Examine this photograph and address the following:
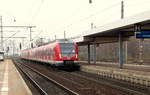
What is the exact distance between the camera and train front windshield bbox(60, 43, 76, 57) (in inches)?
1132

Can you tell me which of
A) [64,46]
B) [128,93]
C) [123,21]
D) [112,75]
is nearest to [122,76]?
[112,75]

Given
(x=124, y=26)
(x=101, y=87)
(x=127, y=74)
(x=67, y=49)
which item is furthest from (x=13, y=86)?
(x=67, y=49)

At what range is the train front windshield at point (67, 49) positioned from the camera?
94.3 ft

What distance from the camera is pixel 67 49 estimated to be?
29.1 m

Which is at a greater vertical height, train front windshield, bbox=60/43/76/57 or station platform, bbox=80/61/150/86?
train front windshield, bbox=60/43/76/57

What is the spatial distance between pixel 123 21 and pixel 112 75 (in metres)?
4.72

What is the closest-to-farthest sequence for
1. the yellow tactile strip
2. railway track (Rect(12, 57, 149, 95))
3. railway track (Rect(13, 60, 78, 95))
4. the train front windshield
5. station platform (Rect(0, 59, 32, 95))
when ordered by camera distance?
station platform (Rect(0, 59, 32, 95)) < railway track (Rect(12, 57, 149, 95)) < railway track (Rect(13, 60, 78, 95)) < the yellow tactile strip < the train front windshield

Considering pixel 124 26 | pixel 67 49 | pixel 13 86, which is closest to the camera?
pixel 13 86

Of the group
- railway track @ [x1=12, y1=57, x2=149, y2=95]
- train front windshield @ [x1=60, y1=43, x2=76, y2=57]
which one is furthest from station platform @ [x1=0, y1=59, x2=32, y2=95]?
train front windshield @ [x1=60, y1=43, x2=76, y2=57]

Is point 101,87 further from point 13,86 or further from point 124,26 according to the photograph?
point 124,26

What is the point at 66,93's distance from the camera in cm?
1456

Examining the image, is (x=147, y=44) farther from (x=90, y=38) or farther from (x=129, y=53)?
(x=90, y=38)

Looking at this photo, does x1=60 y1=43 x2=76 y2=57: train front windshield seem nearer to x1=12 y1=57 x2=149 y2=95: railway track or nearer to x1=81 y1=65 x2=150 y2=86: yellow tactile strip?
x1=81 y1=65 x2=150 y2=86: yellow tactile strip

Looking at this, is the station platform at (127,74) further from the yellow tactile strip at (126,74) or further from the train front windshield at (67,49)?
the train front windshield at (67,49)
